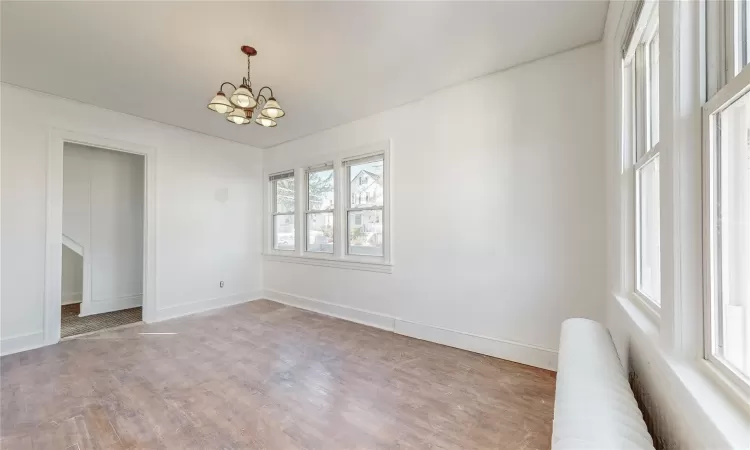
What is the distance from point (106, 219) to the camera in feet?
15.8

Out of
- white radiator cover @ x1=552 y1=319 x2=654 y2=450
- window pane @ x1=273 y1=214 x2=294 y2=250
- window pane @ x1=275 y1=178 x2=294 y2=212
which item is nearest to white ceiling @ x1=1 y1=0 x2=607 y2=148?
window pane @ x1=275 y1=178 x2=294 y2=212

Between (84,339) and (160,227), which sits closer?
(84,339)

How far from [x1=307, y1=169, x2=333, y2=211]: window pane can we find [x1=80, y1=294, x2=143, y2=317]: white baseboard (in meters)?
3.40

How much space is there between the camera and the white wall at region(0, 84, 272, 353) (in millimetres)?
3109

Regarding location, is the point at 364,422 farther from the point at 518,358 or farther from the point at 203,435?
the point at 518,358

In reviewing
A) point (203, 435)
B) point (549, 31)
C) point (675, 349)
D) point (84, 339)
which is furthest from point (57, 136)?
point (675, 349)

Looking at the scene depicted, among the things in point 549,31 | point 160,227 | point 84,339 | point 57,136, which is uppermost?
point 549,31

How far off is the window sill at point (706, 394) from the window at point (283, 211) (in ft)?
15.7

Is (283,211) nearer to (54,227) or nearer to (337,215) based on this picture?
(337,215)

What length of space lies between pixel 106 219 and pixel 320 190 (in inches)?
141

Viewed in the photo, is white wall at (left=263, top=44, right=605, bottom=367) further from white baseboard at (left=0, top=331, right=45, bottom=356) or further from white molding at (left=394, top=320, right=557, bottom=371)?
white baseboard at (left=0, top=331, right=45, bottom=356)

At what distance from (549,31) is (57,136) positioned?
520 cm

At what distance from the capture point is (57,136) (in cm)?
339

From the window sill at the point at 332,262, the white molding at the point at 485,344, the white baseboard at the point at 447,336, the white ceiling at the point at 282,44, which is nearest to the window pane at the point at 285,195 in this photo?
the window sill at the point at 332,262
